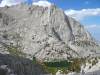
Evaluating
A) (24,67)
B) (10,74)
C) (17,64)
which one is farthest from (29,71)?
(10,74)

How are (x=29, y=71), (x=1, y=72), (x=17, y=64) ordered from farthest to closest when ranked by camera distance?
(x=29, y=71)
(x=17, y=64)
(x=1, y=72)

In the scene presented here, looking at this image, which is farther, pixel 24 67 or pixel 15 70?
pixel 24 67

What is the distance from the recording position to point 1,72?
5434cm

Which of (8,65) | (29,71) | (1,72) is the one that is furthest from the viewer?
(29,71)

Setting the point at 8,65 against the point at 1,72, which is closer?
the point at 1,72

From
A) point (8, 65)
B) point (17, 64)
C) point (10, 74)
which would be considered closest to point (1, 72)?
point (10, 74)

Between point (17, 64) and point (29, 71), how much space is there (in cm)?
969

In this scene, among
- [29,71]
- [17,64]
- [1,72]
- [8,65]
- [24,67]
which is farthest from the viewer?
[29,71]

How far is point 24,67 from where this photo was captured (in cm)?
6894

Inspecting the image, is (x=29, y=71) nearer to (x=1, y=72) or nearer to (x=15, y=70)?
(x=15, y=70)

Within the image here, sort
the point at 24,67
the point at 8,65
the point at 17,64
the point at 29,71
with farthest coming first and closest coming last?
the point at 29,71
the point at 24,67
the point at 17,64
the point at 8,65

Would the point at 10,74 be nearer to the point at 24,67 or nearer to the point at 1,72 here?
the point at 1,72

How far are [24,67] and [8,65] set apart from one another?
8.77 meters

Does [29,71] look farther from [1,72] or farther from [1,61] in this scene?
[1,72]
